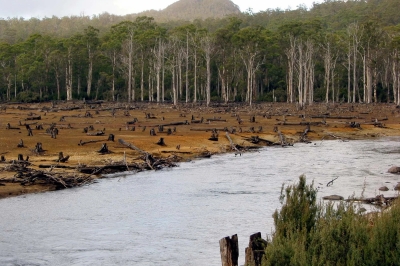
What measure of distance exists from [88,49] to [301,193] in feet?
278

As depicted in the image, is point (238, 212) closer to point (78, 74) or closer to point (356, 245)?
point (356, 245)

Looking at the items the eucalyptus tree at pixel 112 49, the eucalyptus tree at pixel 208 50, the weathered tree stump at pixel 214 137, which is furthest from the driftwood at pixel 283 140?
the eucalyptus tree at pixel 112 49

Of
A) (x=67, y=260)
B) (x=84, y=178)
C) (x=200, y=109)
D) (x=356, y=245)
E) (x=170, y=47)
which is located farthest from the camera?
(x=170, y=47)

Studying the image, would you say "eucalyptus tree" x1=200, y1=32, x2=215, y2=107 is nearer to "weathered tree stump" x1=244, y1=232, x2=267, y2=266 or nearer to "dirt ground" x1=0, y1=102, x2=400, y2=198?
"dirt ground" x1=0, y1=102, x2=400, y2=198

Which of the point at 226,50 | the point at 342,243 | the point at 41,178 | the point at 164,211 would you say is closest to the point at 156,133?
the point at 41,178

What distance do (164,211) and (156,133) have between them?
19764 mm

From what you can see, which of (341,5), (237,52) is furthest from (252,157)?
(341,5)

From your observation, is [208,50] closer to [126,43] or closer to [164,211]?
[126,43]

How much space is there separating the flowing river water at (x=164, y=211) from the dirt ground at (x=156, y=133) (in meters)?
2.36

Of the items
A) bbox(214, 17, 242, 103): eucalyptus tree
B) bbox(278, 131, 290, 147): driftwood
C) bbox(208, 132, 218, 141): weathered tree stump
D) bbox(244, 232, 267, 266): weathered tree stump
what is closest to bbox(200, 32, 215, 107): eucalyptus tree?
bbox(214, 17, 242, 103): eucalyptus tree

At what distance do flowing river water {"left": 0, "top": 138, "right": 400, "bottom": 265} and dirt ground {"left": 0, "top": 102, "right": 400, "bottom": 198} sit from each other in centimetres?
236

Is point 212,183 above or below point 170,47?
below

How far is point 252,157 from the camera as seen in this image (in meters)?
32.4

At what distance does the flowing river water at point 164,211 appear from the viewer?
14.1 m
